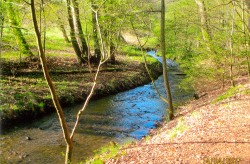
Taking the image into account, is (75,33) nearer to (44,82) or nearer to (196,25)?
(44,82)

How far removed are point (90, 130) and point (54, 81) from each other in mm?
5709

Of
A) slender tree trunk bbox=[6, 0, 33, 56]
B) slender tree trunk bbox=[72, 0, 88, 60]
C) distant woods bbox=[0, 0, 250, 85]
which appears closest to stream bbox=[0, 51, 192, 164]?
distant woods bbox=[0, 0, 250, 85]

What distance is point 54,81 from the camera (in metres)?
16.4

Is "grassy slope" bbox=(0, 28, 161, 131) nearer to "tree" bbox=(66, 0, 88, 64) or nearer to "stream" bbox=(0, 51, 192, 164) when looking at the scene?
"stream" bbox=(0, 51, 192, 164)

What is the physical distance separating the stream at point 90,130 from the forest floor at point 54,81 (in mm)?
640

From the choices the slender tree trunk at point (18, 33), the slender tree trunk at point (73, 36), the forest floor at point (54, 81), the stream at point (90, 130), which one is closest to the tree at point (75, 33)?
the slender tree trunk at point (73, 36)

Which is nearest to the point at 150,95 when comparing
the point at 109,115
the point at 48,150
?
the point at 109,115

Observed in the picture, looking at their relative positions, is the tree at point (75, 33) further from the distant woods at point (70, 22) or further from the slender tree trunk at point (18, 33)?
the slender tree trunk at point (18, 33)

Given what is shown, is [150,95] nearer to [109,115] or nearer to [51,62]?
[109,115]

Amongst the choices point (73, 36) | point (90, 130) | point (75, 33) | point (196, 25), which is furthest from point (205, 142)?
point (75, 33)

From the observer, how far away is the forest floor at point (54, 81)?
1280 cm

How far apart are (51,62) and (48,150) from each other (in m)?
11.0

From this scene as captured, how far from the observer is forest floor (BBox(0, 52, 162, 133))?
504 inches

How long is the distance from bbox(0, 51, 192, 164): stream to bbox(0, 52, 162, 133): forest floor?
640 mm
